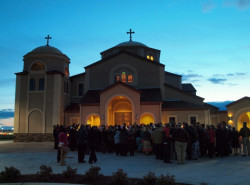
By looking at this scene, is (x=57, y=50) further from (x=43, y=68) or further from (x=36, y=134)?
(x=36, y=134)

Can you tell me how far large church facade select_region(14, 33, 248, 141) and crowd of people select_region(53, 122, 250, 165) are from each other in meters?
9.59

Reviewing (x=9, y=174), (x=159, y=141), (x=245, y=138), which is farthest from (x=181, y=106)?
(x=9, y=174)

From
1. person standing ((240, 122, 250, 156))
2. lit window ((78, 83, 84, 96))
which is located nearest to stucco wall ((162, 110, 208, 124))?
person standing ((240, 122, 250, 156))

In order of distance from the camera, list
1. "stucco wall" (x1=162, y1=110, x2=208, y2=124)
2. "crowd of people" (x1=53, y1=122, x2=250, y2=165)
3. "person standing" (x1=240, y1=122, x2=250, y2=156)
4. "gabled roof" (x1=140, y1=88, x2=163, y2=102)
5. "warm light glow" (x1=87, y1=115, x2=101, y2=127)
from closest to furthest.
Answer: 1. "crowd of people" (x1=53, y1=122, x2=250, y2=165)
2. "person standing" (x1=240, y1=122, x2=250, y2=156)
3. "gabled roof" (x1=140, y1=88, x2=163, y2=102)
4. "stucco wall" (x1=162, y1=110, x2=208, y2=124)
5. "warm light glow" (x1=87, y1=115, x2=101, y2=127)

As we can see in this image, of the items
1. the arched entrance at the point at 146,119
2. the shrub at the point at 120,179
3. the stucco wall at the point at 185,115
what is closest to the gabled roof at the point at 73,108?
the arched entrance at the point at 146,119

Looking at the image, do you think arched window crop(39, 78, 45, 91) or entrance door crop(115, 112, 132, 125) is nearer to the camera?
entrance door crop(115, 112, 132, 125)

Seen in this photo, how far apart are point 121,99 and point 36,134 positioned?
1125 centimetres

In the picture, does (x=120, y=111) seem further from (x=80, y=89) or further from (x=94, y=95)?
(x=80, y=89)

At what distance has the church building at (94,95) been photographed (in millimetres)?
28750

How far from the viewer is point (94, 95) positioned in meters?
31.0

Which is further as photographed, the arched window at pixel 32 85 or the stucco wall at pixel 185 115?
the arched window at pixel 32 85

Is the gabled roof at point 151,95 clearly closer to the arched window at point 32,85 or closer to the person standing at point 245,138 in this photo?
the person standing at point 245,138

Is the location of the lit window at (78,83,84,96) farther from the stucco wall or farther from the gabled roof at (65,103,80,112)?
the stucco wall

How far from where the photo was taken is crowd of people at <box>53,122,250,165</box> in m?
13.4
